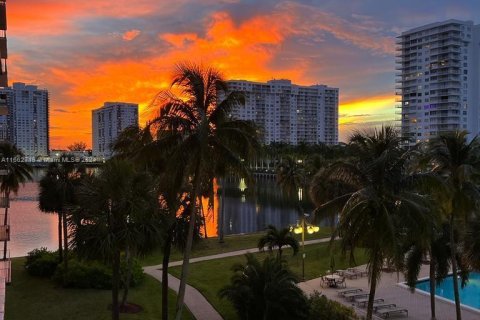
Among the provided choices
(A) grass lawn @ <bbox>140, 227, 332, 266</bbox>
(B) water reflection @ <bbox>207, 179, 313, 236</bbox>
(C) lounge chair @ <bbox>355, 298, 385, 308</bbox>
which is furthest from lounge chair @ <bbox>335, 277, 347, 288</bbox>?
(B) water reflection @ <bbox>207, 179, 313, 236</bbox>

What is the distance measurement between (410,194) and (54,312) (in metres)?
17.8

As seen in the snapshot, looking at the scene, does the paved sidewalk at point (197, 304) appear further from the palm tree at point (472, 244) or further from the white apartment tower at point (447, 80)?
the white apartment tower at point (447, 80)

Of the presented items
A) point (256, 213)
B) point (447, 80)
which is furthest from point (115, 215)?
point (447, 80)

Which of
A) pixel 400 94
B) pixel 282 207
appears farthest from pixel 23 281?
pixel 400 94

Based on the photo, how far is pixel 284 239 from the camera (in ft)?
105

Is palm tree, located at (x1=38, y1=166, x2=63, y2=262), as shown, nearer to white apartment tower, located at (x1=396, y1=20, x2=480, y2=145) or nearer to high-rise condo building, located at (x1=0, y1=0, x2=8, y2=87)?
high-rise condo building, located at (x1=0, y1=0, x2=8, y2=87)

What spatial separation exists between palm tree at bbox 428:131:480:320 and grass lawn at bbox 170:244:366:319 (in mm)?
6958

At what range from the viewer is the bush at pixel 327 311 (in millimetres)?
20125

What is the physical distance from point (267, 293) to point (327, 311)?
2.75 metres

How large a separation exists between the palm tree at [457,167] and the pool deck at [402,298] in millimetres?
5616

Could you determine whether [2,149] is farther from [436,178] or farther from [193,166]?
[436,178]

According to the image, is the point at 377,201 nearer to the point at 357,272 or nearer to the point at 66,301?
the point at 66,301

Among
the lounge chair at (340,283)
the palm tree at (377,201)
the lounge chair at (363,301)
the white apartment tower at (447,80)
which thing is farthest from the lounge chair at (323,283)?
the white apartment tower at (447,80)

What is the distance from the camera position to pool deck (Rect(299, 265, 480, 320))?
2456 centimetres
